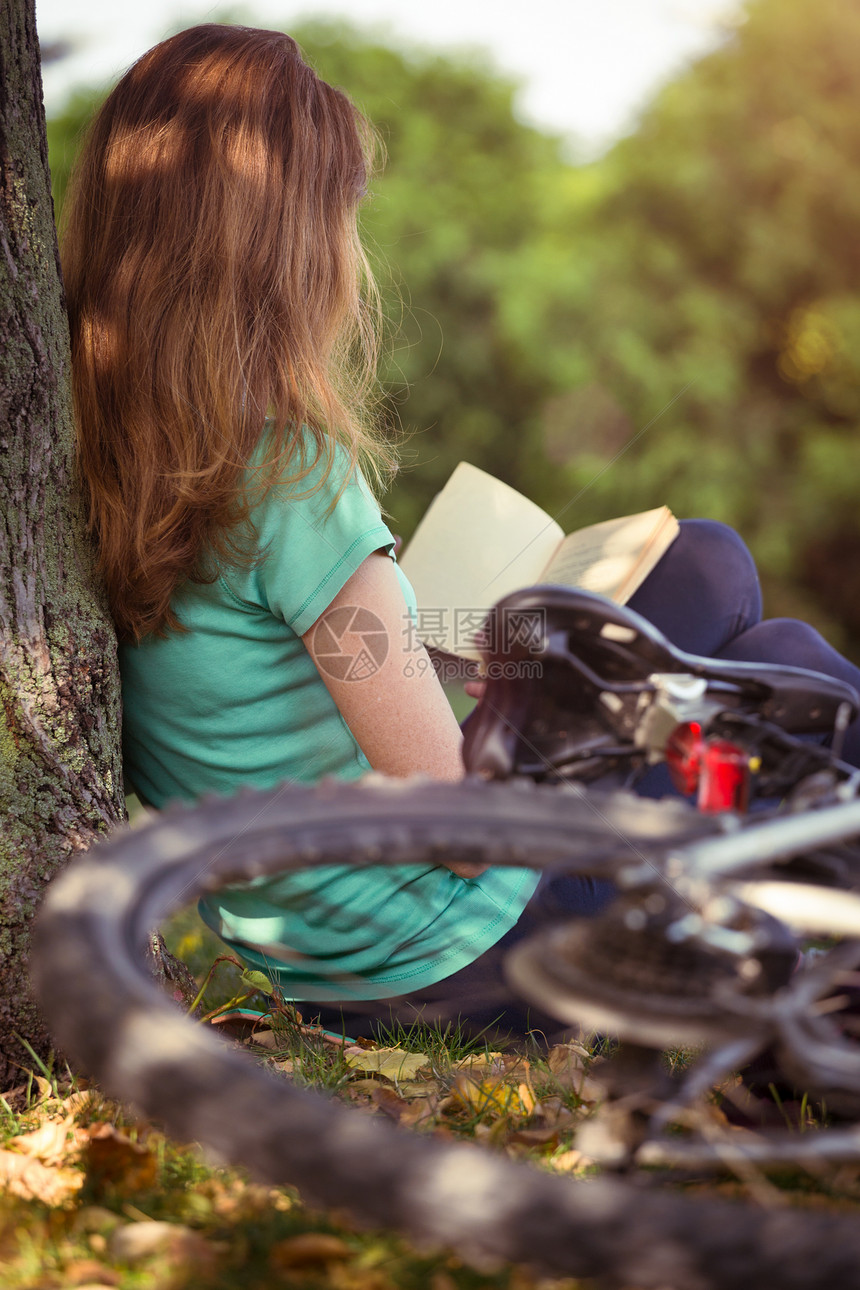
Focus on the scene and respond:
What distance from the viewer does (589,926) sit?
56 cm

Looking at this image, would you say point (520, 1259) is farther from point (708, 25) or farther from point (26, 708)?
point (708, 25)

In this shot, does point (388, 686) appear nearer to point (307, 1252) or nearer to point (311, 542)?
point (311, 542)

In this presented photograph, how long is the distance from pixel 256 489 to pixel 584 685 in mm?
491

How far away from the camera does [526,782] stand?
25.9 inches

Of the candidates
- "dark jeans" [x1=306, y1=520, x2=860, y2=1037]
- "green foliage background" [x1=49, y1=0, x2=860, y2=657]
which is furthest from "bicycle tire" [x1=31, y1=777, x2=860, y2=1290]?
"green foliage background" [x1=49, y1=0, x2=860, y2=657]

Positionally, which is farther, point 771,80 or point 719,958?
point 771,80

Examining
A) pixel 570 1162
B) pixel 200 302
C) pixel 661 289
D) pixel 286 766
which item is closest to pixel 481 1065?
pixel 570 1162

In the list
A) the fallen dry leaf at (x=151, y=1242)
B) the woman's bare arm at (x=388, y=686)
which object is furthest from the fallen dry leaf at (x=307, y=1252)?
the woman's bare arm at (x=388, y=686)

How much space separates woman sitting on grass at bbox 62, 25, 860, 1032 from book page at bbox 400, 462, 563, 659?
26 cm

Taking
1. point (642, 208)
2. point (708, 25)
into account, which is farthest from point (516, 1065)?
point (708, 25)

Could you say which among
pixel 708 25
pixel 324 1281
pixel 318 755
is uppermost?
pixel 708 25

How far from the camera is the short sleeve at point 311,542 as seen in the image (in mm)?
1044

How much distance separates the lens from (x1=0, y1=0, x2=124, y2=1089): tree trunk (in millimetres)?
1037

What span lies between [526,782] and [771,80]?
776 centimetres
